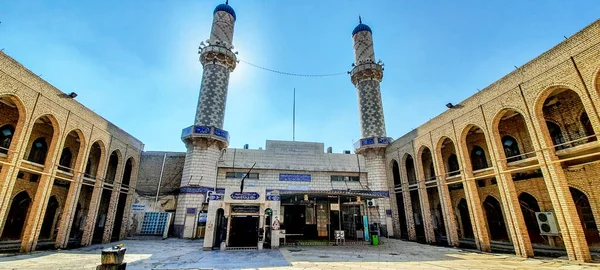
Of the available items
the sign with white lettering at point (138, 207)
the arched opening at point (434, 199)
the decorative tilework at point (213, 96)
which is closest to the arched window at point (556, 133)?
the arched opening at point (434, 199)

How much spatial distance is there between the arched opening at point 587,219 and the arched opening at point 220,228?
18.7 meters

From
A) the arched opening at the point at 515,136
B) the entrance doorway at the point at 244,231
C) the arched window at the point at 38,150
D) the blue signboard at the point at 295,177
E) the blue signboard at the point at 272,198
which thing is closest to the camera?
the blue signboard at the point at 272,198

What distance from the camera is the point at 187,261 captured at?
10.4 m

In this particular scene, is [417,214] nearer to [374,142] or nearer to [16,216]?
[374,142]

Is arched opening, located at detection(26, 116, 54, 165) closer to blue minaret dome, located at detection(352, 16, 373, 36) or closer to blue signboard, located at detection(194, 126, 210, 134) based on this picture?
blue signboard, located at detection(194, 126, 210, 134)

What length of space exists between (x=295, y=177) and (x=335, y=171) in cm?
381

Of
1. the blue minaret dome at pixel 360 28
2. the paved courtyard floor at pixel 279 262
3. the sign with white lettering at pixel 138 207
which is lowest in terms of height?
the paved courtyard floor at pixel 279 262

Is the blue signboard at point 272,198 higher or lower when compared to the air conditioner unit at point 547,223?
higher

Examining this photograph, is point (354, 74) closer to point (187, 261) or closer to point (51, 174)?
point (187, 261)

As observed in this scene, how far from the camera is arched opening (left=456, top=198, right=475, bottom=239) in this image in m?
19.1

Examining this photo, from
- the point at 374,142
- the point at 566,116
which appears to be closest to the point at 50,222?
the point at 374,142

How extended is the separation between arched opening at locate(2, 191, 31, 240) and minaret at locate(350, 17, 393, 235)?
24.9m

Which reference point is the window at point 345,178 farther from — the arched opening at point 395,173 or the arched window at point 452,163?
the arched window at point 452,163

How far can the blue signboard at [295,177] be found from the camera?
903 inches
